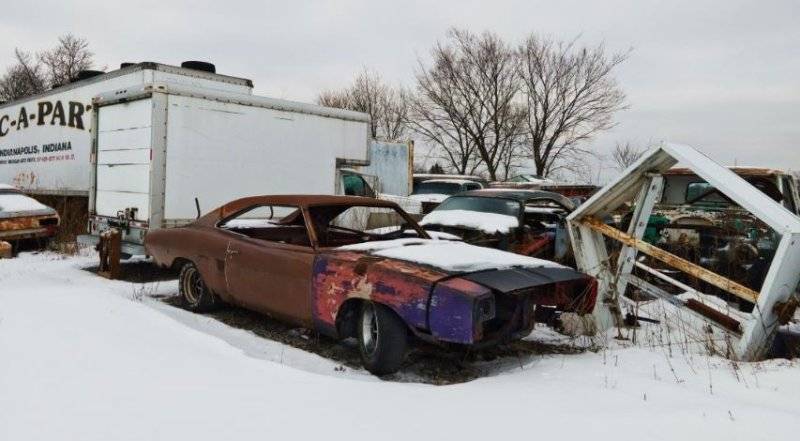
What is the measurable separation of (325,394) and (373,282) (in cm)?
97

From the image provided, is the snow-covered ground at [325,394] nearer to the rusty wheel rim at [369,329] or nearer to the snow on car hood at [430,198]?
the rusty wheel rim at [369,329]

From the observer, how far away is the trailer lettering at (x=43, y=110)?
39.5 ft

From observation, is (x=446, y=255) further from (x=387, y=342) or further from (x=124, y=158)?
(x=124, y=158)

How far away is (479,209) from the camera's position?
831 centimetres

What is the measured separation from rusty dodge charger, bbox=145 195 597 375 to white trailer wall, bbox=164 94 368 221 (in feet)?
5.00

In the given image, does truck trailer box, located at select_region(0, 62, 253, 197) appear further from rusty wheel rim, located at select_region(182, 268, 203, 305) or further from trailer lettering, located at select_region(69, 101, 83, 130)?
rusty wheel rim, located at select_region(182, 268, 203, 305)

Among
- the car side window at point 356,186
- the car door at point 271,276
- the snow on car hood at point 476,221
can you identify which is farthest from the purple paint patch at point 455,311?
the car side window at point 356,186

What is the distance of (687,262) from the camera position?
4.66m

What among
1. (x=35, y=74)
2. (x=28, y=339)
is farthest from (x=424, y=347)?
(x=35, y=74)

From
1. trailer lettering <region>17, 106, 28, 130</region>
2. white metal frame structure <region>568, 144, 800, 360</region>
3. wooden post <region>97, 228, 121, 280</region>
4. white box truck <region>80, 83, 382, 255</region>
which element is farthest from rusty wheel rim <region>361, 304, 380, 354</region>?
trailer lettering <region>17, 106, 28, 130</region>

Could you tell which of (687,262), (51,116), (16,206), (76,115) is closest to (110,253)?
(16,206)

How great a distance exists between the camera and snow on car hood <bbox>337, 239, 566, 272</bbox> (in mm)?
4117

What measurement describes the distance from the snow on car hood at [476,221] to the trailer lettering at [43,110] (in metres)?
8.80

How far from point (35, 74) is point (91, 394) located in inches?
1982
